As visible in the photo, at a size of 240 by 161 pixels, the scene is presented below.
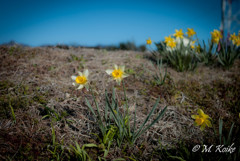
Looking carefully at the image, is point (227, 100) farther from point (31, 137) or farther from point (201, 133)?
point (31, 137)

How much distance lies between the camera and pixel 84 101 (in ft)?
6.04

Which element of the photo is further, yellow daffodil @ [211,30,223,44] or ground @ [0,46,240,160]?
yellow daffodil @ [211,30,223,44]

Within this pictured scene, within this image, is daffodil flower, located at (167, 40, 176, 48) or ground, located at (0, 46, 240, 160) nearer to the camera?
ground, located at (0, 46, 240, 160)

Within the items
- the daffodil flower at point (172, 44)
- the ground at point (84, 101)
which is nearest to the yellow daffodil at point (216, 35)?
the ground at point (84, 101)

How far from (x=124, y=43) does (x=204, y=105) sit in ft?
22.5

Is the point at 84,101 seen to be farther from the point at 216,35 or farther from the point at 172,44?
the point at 216,35

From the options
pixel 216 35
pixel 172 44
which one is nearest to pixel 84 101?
pixel 172 44

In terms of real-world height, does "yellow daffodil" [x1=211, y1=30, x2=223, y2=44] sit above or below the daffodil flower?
above

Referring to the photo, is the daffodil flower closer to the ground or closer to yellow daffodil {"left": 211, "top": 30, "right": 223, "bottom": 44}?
the ground

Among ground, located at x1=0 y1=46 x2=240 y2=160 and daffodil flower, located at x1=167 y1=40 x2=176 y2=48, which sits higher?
daffodil flower, located at x1=167 y1=40 x2=176 y2=48

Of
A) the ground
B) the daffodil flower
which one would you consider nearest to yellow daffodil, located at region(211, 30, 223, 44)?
the ground

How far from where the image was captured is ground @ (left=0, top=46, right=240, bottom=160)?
131 cm

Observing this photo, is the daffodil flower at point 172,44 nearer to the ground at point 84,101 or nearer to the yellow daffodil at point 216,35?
the ground at point 84,101

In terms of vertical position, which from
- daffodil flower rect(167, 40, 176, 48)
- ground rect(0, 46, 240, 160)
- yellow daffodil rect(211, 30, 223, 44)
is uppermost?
yellow daffodil rect(211, 30, 223, 44)
